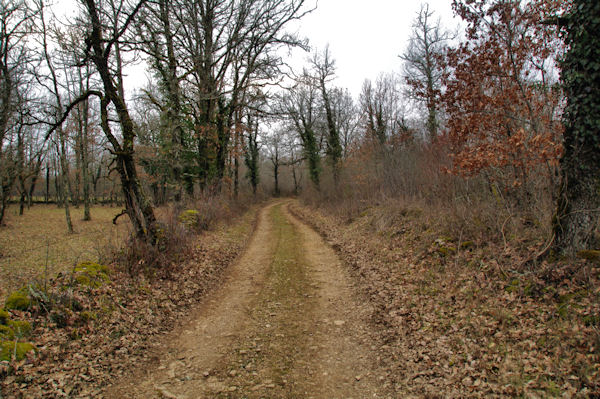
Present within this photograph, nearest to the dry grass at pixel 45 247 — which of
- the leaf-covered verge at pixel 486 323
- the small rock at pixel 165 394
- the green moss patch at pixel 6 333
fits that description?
the green moss patch at pixel 6 333

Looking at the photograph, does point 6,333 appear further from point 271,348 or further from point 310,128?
point 310,128

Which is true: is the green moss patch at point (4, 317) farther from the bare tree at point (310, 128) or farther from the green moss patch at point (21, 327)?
the bare tree at point (310, 128)

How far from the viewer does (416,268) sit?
23.6 feet

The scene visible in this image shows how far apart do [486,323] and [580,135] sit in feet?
10.9

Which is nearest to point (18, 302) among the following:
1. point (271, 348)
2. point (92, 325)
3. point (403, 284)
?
point (92, 325)

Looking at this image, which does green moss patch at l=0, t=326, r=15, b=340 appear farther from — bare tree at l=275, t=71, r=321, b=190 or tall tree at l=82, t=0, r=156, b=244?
bare tree at l=275, t=71, r=321, b=190

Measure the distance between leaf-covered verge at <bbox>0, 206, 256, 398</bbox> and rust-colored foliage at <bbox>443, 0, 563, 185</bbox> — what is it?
7062mm

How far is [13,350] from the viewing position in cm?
387

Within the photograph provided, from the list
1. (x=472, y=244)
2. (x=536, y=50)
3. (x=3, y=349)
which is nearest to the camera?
(x=3, y=349)

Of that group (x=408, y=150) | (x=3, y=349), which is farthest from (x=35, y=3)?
(x=408, y=150)

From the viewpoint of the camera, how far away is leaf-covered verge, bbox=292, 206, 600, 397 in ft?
11.1

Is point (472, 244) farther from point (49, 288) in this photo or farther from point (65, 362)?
point (49, 288)

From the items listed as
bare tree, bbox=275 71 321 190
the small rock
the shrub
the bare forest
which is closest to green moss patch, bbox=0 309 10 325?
the bare forest

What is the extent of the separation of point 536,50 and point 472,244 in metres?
4.25
